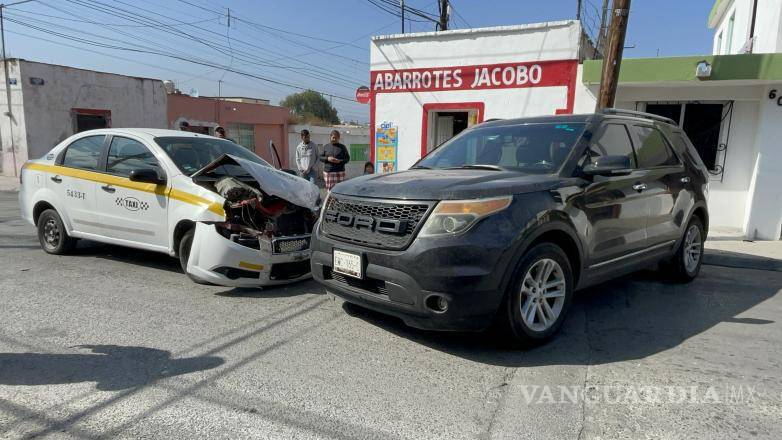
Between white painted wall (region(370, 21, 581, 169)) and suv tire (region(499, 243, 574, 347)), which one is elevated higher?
white painted wall (region(370, 21, 581, 169))

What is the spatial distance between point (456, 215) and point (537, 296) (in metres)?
0.97

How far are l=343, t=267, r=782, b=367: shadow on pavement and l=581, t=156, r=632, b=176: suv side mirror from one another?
4.37 ft

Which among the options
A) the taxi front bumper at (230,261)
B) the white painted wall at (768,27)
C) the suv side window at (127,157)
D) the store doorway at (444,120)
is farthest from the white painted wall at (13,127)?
the white painted wall at (768,27)

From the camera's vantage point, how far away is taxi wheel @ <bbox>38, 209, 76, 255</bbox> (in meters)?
6.40

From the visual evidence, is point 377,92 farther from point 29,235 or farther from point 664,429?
point 664,429

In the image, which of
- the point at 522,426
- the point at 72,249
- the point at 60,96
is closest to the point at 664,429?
the point at 522,426

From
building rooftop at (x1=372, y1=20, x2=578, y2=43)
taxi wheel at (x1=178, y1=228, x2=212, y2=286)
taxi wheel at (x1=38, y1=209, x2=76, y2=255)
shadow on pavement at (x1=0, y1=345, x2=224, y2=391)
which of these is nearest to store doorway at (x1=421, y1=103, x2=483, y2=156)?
building rooftop at (x1=372, y1=20, x2=578, y2=43)

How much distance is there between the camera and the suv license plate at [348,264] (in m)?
3.69

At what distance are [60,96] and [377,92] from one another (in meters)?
14.1

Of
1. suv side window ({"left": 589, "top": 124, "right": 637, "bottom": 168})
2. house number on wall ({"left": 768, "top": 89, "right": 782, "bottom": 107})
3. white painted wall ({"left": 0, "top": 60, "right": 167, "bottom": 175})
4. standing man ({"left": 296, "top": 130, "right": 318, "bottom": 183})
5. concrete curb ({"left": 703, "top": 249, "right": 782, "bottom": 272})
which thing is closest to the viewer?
suv side window ({"left": 589, "top": 124, "right": 637, "bottom": 168})

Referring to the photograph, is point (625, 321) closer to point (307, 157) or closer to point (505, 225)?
point (505, 225)

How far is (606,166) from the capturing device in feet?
13.2

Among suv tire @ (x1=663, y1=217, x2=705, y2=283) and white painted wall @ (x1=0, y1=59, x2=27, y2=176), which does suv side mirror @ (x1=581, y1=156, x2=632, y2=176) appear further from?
white painted wall @ (x1=0, y1=59, x2=27, y2=176)

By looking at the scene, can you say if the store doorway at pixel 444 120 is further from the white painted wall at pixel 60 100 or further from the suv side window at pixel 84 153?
the white painted wall at pixel 60 100
